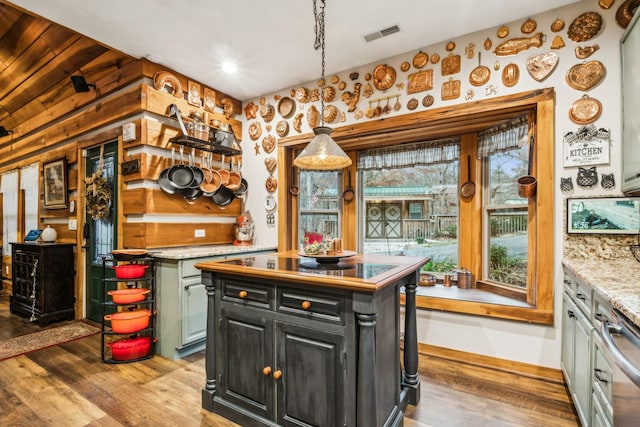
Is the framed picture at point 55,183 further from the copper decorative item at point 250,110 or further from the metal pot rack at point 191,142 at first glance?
the copper decorative item at point 250,110

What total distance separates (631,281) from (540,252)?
91 centimetres

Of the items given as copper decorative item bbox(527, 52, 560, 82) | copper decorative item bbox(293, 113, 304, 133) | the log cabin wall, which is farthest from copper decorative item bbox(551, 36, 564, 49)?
the log cabin wall

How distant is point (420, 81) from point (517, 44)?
2.46 ft

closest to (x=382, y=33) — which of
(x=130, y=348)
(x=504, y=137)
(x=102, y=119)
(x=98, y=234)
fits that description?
(x=504, y=137)

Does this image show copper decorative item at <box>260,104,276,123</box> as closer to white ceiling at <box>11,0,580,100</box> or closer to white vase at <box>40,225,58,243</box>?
white ceiling at <box>11,0,580,100</box>

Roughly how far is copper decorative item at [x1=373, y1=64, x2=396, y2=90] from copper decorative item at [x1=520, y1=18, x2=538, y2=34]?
1.03 metres

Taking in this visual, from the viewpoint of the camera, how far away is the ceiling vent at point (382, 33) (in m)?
2.65

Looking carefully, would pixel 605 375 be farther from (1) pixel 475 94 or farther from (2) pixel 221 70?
(2) pixel 221 70

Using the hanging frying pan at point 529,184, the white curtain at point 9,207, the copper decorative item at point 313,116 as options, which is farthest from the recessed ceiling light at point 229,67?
the white curtain at point 9,207

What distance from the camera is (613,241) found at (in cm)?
215

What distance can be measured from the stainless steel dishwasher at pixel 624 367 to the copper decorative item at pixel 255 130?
11.7 feet

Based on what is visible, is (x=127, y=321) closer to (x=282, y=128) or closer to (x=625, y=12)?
(x=282, y=128)

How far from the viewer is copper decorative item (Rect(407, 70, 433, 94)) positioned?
→ 286cm

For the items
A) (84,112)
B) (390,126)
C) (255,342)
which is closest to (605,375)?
(255,342)
